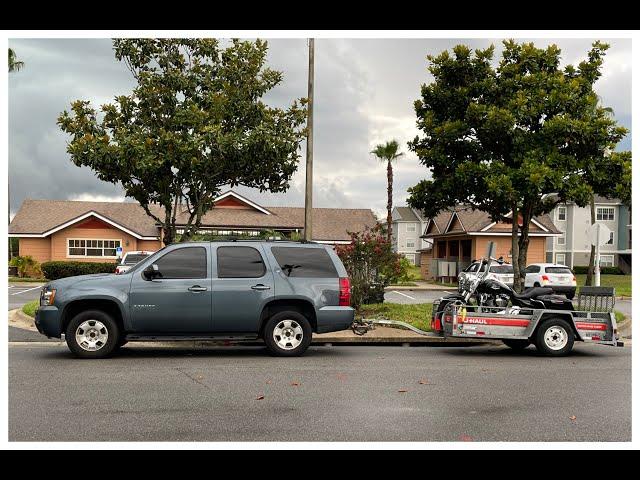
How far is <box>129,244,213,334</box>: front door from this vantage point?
36.9 ft

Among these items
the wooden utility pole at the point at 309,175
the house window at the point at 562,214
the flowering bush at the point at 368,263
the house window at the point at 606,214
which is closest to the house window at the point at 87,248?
the flowering bush at the point at 368,263

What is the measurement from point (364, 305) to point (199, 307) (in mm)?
7799

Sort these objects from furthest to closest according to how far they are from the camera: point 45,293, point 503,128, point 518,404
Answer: point 503,128, point 45,293, point 518,404

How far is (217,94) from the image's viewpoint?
16.0 m

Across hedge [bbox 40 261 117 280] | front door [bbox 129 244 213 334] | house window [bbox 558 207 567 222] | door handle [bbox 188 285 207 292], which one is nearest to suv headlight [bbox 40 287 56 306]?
front door [bbox 129 244 213 334]

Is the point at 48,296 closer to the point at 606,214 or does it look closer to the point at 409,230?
the point at 606,214

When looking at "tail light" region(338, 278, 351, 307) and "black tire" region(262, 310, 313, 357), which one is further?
"tail light" region(338, 278, 351, 307)

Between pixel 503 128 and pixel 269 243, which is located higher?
pixel 503 128

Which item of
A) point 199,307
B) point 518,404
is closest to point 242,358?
point 199,307

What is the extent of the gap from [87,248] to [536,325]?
35610 mm

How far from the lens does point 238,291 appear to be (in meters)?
11.5

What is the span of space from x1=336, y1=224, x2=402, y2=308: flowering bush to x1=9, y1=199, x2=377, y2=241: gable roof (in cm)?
2321

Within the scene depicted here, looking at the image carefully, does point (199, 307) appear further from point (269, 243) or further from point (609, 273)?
point (609, 273)

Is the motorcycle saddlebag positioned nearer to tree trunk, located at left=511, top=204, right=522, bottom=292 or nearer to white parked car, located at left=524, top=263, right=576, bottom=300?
tree trunk, located at left=511, top=204, right=522, bottom=292
